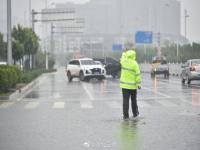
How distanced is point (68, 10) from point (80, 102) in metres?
73.8

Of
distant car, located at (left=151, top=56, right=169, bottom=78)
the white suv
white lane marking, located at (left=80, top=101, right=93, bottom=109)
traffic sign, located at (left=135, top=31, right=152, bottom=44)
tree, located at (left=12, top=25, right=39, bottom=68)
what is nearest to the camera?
white lane marking, located at (left=80, top=101, right=93, bottom=109)

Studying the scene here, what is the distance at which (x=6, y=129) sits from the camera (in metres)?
14.1

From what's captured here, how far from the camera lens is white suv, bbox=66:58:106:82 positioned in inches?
1864

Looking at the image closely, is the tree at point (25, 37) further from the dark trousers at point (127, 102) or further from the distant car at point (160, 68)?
the dark trousers at point (127, 102)

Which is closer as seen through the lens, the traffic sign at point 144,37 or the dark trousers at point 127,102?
the dark trousers at point 127,102

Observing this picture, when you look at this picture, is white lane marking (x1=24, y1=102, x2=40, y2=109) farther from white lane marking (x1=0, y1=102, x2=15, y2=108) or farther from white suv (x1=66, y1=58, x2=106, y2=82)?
white suv (x1=66, y1=58, x2=106, y2=82)

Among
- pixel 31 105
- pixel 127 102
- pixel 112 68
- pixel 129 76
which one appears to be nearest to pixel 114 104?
pixel 31 105

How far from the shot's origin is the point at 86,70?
4741 centimetres

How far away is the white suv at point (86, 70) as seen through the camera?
155 ft

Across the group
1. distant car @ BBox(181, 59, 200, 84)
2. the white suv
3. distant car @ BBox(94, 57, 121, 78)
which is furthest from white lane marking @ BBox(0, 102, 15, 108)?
distant car @ BBox(94, 57, 121, 78)

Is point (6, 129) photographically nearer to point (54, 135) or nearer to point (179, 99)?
point (54, 135)

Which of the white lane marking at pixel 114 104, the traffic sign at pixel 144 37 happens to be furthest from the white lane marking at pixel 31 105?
the traffic sign at pixel 144 37

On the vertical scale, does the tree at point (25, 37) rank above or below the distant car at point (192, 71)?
above

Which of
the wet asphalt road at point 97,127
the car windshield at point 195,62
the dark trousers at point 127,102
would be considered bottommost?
the wet asphalt road at point 97,127
